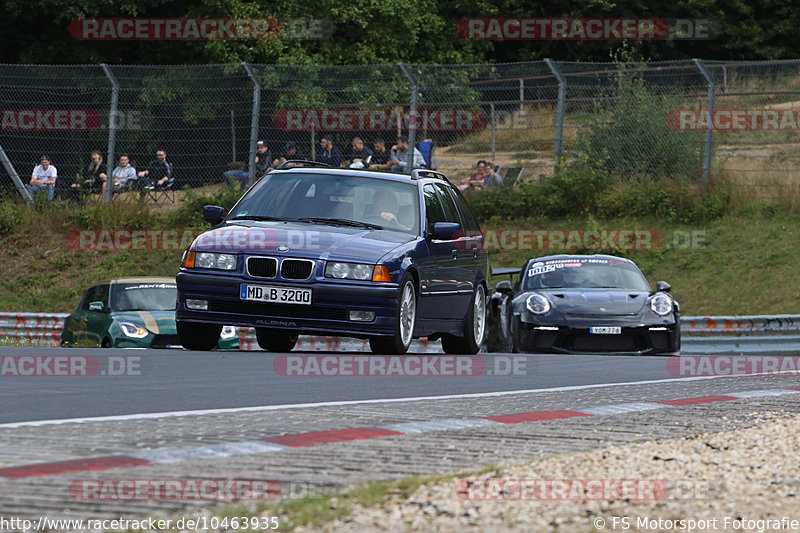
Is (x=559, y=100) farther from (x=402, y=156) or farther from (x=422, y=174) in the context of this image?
(x=422, y=174)

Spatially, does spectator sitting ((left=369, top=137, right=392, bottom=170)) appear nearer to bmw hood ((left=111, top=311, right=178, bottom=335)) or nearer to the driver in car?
bmw hood ((left=111, top=311, right=178, bottom=335))

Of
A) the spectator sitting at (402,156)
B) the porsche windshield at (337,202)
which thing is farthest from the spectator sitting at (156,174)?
the porsche windshield at (337,202)

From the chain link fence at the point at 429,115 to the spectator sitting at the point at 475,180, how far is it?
17cm

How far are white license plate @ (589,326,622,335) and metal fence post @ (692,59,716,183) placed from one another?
29.1 ft

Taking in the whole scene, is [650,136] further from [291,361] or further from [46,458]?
[46,458]

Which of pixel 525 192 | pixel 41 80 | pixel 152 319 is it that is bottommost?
pixel 152 319

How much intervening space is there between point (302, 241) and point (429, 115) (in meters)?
12.5

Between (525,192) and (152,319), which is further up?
(525,192)

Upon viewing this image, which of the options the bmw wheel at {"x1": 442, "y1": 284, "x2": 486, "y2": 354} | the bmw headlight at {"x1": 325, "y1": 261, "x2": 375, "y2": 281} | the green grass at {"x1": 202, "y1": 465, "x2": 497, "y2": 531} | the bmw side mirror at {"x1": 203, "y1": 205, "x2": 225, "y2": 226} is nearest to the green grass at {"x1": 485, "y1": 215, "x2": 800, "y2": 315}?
the bmw wheel at {"x1": 442, "y1": 284, "x2": 486, "y2": 354}

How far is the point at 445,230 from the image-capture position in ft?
37.3

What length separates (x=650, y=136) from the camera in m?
22.7

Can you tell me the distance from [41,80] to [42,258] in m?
3.26

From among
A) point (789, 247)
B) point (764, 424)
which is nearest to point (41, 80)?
point (789, 247)

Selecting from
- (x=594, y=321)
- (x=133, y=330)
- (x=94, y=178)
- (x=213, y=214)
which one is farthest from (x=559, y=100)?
(x=213, y=214)
